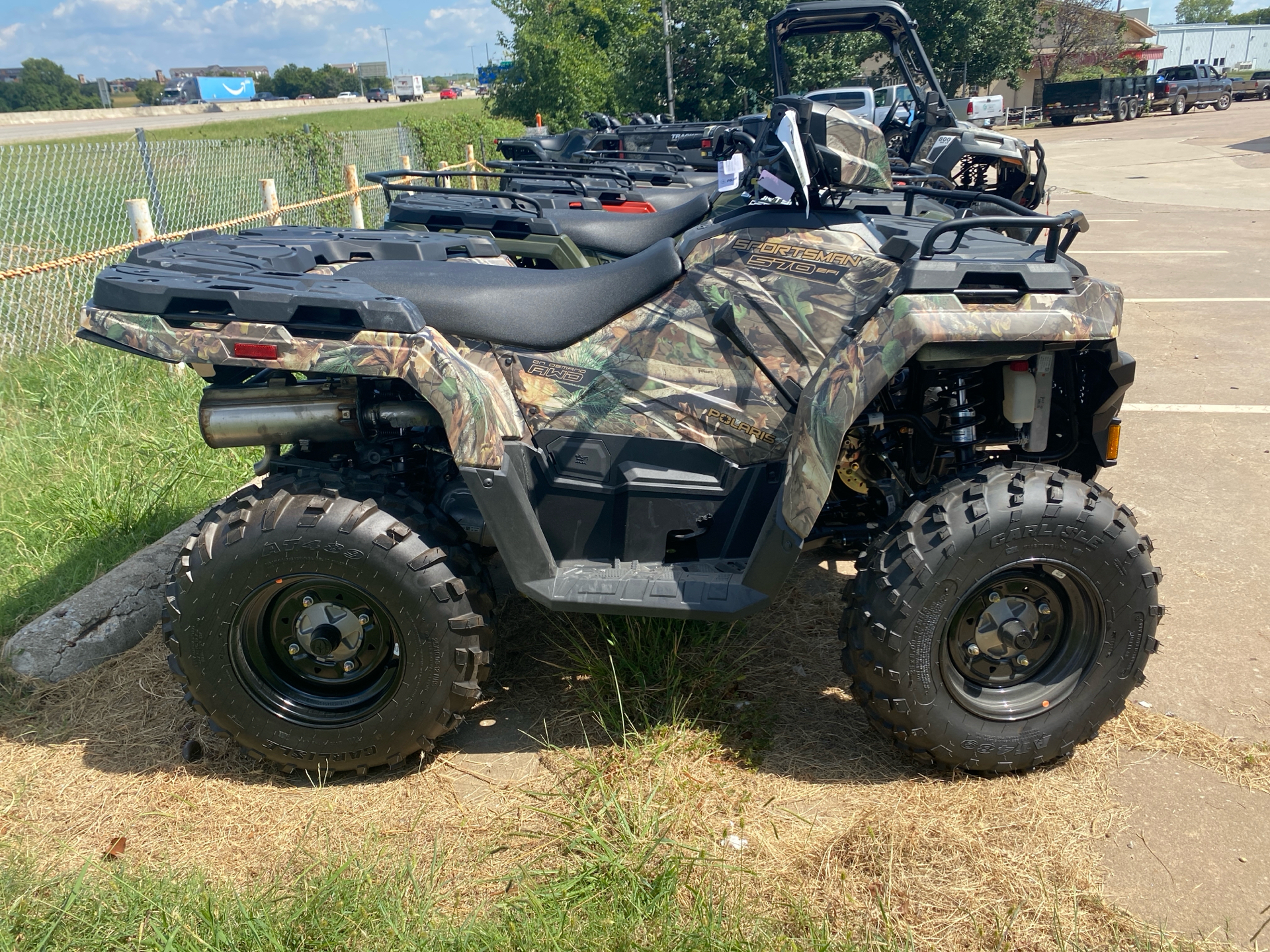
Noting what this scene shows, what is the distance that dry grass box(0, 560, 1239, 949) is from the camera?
243 centimetres

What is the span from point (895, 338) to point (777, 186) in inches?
24.1

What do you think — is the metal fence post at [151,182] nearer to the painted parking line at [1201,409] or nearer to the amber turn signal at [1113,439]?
the painted parking line at [1201,409]

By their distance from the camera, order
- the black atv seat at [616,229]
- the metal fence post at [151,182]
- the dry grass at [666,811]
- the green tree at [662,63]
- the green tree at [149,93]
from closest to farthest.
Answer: the dry grass at [666,811]
the black atv seat at [616,229]
the metal fence post at [151,182]
the green tree at [662,63]
the green tree at [149,93]

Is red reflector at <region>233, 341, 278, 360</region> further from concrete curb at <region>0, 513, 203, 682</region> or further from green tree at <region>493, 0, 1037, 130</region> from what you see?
green tree at <region>493, 0, 1037, 130</region>

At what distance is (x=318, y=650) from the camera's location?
2879 mm

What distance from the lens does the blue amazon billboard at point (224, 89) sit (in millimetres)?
94750

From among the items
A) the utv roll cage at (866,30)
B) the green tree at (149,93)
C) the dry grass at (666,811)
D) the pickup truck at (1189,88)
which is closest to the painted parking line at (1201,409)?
the utv roll cage at (866,30)

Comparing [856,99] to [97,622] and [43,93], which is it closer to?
[97,622]

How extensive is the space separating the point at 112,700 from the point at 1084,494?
3.30m

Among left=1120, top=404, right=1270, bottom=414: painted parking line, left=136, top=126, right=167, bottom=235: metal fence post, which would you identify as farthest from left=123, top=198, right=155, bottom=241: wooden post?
left=1120, top=404, right=1270, bottom=414: painted parking line

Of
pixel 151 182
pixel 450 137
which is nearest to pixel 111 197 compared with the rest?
pixel 151 182

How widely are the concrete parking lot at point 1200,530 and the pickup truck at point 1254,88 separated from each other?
39318 millimetres

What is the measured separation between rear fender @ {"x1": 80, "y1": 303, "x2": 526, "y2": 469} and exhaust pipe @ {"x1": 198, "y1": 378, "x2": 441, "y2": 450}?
19 cm

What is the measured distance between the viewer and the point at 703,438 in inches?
115
